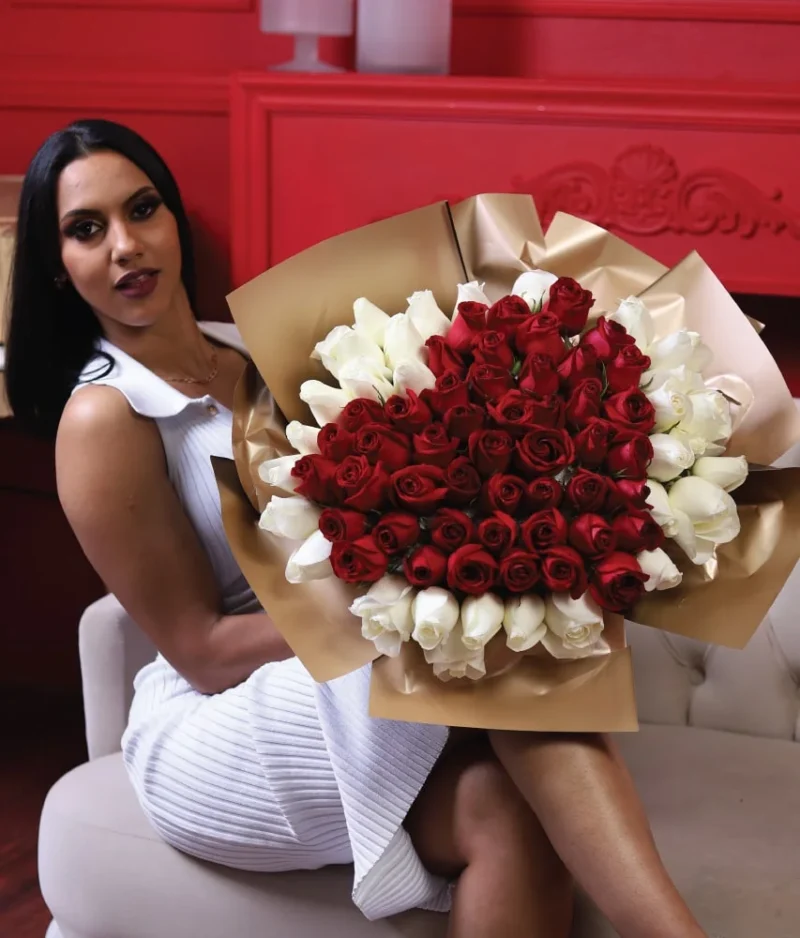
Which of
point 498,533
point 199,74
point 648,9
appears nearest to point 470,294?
point 498,533

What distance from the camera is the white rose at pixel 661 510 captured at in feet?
3.26

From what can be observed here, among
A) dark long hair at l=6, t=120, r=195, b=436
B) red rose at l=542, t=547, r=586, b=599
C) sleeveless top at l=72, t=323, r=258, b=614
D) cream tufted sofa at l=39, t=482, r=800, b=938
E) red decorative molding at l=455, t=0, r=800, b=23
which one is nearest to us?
red rose at l=542, t=547, r=586, b=599

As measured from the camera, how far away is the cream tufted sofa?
1.28 metres

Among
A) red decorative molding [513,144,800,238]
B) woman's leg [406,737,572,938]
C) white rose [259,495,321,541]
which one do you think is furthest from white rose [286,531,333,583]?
red decorative molding [513,144,800,238]

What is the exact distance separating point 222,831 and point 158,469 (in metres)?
0.43

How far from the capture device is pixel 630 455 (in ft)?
3.20

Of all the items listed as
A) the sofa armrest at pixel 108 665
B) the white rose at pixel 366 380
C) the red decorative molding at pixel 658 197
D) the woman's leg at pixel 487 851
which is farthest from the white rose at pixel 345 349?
the red decorative molding at pixel 658 197

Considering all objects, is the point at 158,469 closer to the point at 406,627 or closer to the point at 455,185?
the point at 406,627

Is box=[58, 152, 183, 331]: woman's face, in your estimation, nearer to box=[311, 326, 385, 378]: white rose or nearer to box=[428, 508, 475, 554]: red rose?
box=[311, 326, 385, 378]: white rose

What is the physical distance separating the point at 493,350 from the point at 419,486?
5.7 inches

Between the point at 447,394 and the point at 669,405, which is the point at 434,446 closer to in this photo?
the point at 447,394

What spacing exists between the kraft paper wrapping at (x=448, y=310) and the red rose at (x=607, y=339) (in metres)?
0.12

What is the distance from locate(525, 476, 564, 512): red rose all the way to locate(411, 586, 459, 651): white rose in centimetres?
11

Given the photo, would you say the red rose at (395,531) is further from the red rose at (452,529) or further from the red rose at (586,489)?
the red rose at (586,489)
